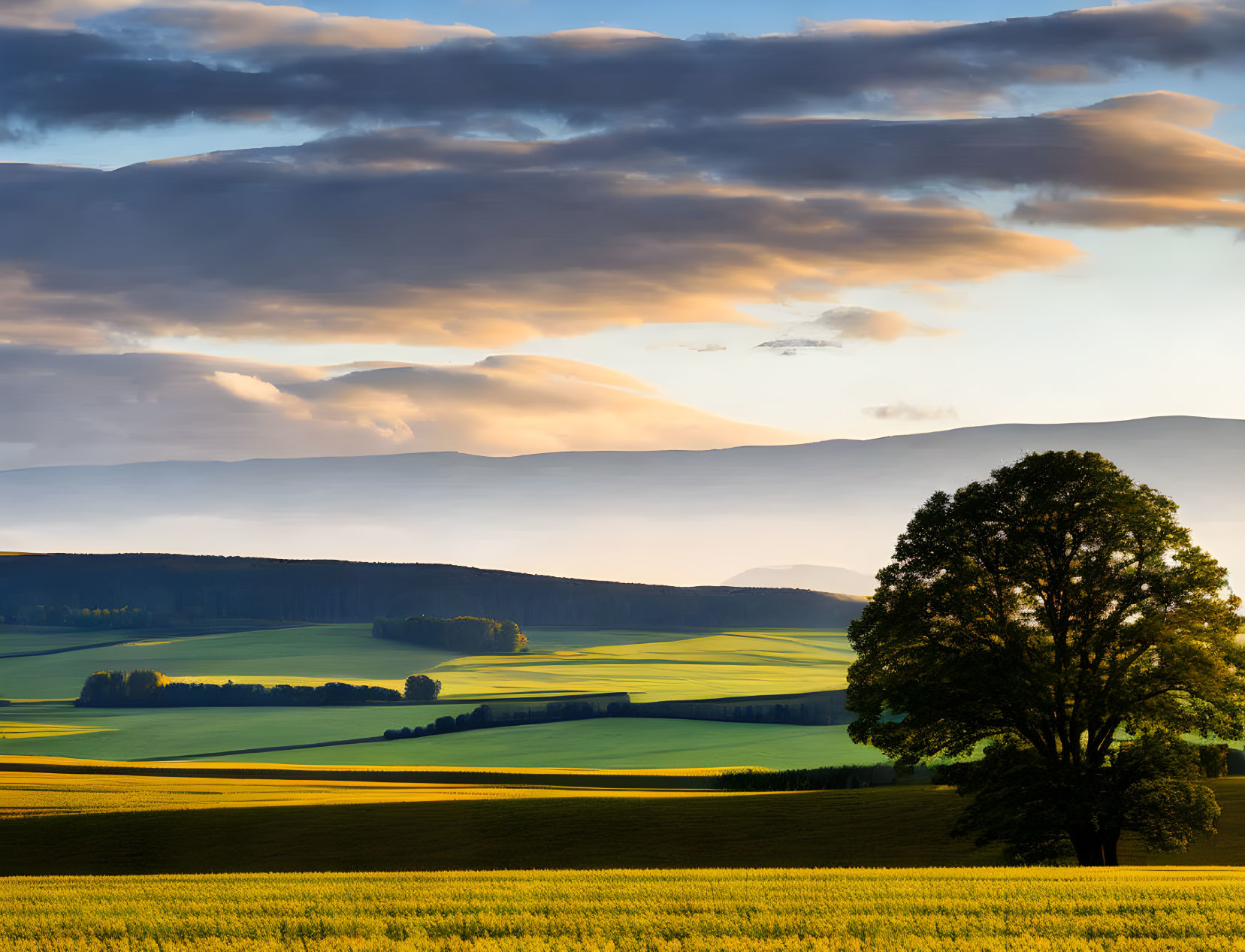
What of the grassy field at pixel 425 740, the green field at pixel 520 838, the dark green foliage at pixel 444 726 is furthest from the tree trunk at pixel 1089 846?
the dark green foliage at pixel 444 726

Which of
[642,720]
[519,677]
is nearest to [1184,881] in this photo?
[642,720]

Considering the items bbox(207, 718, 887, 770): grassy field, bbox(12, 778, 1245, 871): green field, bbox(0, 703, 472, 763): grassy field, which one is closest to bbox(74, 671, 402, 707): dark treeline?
bbox(0, 703, 472, 763): grassy field

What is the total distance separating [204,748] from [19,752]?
1674 cm

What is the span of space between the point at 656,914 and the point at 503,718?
4148 inches

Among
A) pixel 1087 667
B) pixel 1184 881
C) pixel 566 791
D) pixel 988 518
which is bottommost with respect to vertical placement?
pixel 566 791

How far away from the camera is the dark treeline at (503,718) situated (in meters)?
118

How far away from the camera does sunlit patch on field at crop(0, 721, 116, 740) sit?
119250 millimetres

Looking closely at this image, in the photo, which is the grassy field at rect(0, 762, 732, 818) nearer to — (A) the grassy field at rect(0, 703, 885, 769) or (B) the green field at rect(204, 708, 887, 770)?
(B) the green field at rect(204, 708, 887, 770)

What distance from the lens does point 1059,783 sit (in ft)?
112

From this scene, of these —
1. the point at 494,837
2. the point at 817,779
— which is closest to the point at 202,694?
the point at 817,779

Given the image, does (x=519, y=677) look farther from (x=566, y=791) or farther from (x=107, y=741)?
(x=566, y=791)

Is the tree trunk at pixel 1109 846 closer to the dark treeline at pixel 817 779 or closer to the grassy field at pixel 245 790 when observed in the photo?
the grassy field at pixel 245 790

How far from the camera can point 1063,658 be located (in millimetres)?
34594

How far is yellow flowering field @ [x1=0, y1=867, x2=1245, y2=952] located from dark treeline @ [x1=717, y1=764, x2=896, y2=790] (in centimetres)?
3371
